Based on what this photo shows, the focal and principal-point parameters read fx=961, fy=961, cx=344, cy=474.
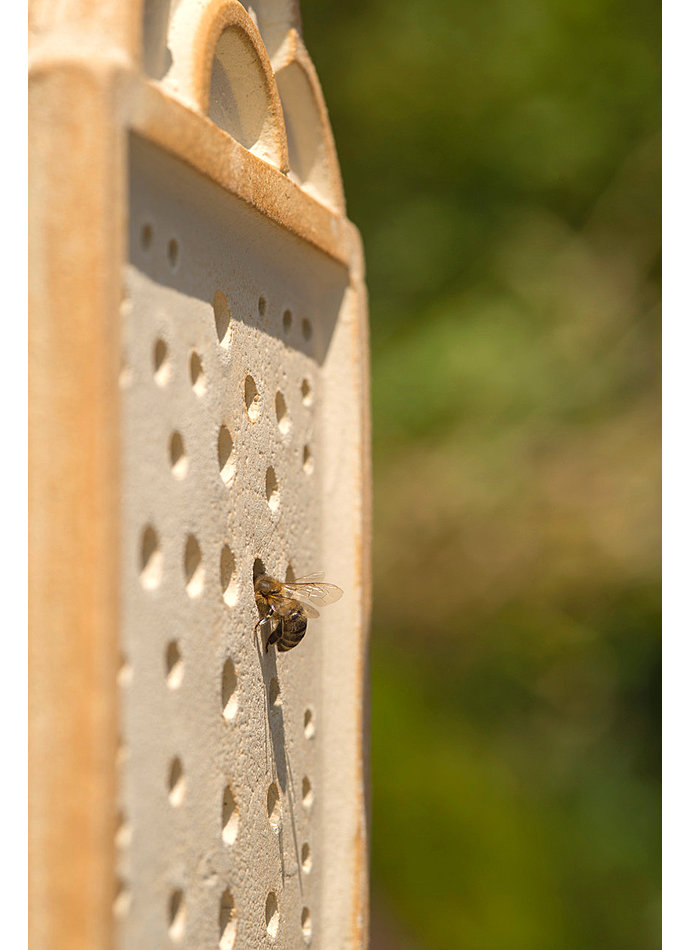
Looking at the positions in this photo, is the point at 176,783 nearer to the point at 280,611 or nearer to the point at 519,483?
the point at 280,611

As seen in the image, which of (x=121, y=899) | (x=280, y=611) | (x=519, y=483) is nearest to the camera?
(x=121, y=899)

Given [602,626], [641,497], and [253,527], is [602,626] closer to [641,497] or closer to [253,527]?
[641,497]

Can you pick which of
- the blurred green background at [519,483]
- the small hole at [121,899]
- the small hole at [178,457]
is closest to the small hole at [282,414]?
the small hole at [178,457]

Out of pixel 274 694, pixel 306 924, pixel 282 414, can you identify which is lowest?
pixel 306 924

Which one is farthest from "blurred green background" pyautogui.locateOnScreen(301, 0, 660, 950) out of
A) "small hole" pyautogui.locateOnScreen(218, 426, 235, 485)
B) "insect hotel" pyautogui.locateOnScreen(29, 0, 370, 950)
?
"small hole" pyautogui.locateOnScreen(218, 426, 235, 485)

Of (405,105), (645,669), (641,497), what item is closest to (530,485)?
(641,497)

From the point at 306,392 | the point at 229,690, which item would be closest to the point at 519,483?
the point at 306,392

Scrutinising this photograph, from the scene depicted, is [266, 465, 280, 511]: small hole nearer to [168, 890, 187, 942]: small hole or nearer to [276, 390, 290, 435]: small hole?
[276, 390, 290, 435]: small hole
